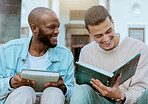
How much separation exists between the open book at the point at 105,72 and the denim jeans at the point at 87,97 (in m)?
0.09

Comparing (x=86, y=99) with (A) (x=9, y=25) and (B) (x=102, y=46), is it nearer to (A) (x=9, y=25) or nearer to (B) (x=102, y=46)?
(B) (x=102, y=46)

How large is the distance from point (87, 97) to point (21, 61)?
0.78 m

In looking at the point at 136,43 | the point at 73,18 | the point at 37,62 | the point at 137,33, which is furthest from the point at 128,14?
the point at 37,62

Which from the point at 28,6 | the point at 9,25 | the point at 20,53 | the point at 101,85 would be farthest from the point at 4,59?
the point at 28,6

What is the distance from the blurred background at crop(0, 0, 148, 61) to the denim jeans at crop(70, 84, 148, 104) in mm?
4011

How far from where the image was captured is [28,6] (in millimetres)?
7875

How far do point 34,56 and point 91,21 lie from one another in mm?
693

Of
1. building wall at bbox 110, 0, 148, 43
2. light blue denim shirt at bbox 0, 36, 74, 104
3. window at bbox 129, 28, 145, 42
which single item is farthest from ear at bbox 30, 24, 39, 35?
window at bbox 129, 28, 145, 42

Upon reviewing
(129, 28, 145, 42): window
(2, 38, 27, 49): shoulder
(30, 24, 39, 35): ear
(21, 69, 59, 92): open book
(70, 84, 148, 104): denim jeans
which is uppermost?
(129, 28, 145, 42): window

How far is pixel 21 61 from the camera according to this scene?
1.95m

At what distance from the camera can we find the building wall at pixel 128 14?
8.08m

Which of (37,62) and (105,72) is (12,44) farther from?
(105,72)

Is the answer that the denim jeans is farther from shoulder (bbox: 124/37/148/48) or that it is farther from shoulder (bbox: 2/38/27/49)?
shoulder (bbox: 2/38/27/49)

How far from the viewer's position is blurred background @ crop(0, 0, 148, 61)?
5.17 m
